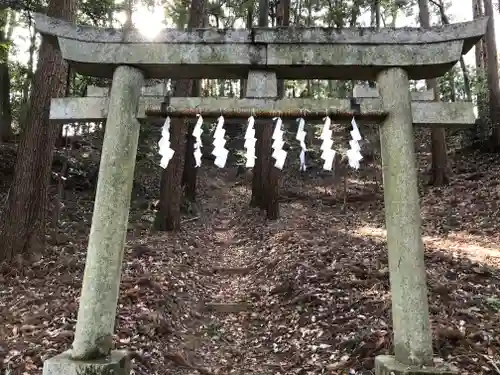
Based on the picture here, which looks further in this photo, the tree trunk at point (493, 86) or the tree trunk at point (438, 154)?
the tree trunk at point (493, 86)

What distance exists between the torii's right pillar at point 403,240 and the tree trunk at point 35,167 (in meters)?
5.96

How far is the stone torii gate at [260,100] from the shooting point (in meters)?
3.99

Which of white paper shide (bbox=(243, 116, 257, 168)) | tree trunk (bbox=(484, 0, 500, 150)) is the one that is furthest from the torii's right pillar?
tree trunk (bbox=(484, 0, 500, 150))

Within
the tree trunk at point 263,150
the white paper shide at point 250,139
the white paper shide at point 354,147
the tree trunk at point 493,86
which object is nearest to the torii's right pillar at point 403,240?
the white paper shide at point 354,147

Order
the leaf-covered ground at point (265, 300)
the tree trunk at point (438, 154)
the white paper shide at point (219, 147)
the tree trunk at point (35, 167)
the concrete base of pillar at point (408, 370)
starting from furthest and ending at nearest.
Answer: the tree trunk at point (438, 154), the tree trunk at point (35, 167), the leaf-covered ground at point (265, 300), the white paper shide at point (219, 147), the concrete base of pillar at point (408, 370)

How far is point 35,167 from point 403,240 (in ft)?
20.8

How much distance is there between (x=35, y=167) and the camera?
292 inches

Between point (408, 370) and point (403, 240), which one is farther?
point (403, 240)

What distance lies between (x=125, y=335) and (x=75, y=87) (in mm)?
11923

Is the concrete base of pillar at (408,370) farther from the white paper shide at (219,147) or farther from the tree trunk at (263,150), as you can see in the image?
the tree trunk at (263,150)

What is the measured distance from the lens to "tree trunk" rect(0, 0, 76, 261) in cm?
727

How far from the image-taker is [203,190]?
66.8 ft

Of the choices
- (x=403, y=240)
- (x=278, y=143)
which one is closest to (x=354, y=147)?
(x=278, y=143)

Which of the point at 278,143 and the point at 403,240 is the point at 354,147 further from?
the point at 403,240
